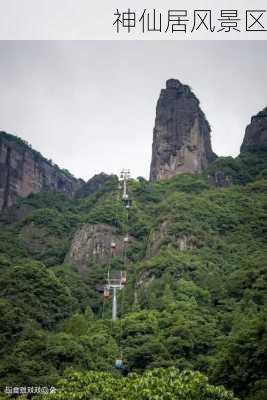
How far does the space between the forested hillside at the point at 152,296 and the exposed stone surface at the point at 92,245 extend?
44 cm

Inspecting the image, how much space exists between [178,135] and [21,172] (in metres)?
24.0

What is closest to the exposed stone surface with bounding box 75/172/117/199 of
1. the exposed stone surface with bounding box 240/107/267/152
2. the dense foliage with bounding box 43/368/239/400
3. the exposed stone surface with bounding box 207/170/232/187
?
the exposed stone surface with bounding box 240/107/267/152

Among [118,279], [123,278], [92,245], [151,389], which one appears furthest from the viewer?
[92,245]

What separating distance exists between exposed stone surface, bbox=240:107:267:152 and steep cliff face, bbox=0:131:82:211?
31.7 metres

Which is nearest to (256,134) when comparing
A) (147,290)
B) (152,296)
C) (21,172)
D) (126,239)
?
(21,172)

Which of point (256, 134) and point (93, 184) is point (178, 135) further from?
point (93, 184)

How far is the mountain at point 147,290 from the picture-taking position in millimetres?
30609

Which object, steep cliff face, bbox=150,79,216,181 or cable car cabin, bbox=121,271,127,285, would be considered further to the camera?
steep cliff face, bbox=150,79,216,181

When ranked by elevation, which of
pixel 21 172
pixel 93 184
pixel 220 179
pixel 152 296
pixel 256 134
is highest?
pixel 256 134

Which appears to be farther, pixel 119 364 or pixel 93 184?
pixel 93 184

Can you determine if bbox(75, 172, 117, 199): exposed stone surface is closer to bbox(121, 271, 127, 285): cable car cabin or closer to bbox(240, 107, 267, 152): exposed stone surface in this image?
bbox(240, 107, 267, 152): exposed stone surface

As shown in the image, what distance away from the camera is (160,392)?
21.1 metres

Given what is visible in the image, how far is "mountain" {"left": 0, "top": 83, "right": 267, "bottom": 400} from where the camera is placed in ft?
100

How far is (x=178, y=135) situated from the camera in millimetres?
95938
